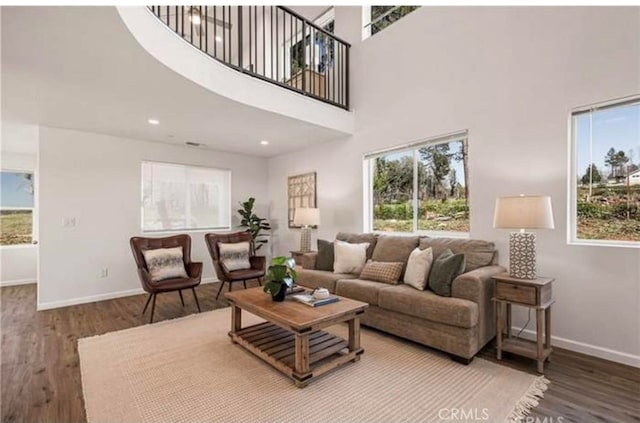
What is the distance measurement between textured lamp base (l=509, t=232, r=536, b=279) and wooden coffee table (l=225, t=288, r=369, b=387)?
4.11ft

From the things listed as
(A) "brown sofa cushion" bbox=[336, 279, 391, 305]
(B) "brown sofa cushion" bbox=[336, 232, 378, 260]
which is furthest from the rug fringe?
(B) "brown sofa cushion" bbox=[336, 232, 378, 260]

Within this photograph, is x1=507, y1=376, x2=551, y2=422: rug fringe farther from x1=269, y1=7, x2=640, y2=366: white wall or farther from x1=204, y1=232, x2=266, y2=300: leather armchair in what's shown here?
x1=204, y1=232, x2=266, y2=300: leather armchair

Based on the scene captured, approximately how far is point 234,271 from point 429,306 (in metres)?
2.76

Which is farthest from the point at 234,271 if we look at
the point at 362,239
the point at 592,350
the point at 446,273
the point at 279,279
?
the point at 592,350

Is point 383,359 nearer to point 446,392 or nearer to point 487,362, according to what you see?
point 446,392

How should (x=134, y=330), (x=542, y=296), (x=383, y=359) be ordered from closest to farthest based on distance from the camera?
(x=542, y=296), (x=383, y=359), (x=134, y=330)

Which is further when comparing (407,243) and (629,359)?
(407,243)

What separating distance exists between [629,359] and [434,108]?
9.43 feet

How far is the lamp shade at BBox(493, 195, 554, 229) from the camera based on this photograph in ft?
7.86

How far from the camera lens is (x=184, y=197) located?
17.8 ft

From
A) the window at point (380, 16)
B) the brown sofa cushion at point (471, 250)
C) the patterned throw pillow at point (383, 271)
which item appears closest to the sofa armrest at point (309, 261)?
the patterned throw pillow at point (383, 271)

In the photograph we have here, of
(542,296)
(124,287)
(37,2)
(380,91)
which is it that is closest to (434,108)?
(380,91)

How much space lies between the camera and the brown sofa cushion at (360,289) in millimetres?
3025

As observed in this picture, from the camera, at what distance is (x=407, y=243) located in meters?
3.56
